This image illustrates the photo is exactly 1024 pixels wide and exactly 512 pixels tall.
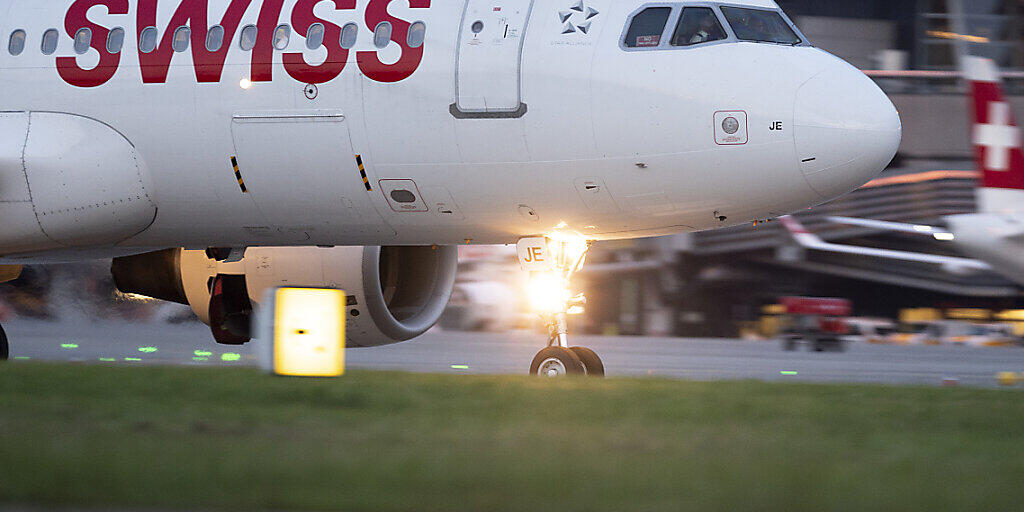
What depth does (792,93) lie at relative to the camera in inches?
420

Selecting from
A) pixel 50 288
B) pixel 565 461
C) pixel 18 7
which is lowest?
pixel 565 461

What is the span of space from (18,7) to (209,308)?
3.54 m

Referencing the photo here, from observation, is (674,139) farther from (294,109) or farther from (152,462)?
(152,462)

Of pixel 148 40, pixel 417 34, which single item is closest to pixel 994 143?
pixel 417 34

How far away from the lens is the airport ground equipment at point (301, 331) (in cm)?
998

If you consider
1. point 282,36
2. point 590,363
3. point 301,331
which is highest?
point 282,36

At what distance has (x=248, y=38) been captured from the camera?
12148 millimetres

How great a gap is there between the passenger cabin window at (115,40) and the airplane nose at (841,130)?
6115 millimetres

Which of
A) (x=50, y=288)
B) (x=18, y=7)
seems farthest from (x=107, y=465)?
(x=50, y=288)

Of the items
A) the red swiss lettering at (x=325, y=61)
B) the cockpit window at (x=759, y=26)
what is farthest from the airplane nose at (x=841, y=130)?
the red swiss lettering at (x=325, y=61)

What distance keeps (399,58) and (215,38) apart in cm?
180

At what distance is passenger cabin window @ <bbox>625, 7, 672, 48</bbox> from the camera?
11.3 metres

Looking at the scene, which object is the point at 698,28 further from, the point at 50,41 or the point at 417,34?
the point at 50,41

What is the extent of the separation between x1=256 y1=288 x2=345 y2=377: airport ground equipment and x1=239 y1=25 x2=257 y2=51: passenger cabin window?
3.02 m
